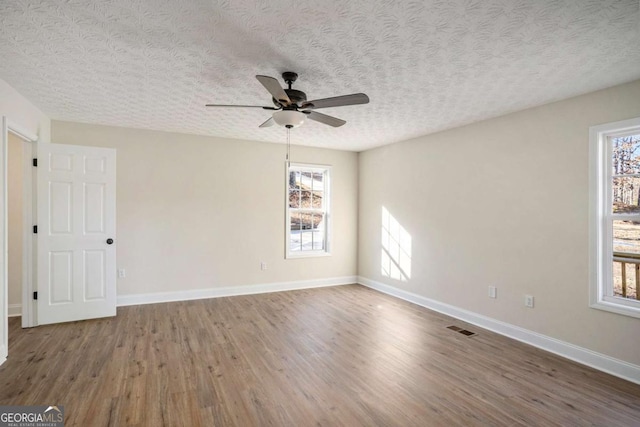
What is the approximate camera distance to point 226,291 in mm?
5266

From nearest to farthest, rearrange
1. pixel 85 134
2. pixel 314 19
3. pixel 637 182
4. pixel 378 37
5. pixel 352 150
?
pixel 314 19 → pixel 378 37 → pixel 637 182 → pixel 85 134 → pixel 352 150

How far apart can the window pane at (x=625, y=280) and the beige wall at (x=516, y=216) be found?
0.24m

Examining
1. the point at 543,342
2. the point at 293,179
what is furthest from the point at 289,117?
the point at 543,342

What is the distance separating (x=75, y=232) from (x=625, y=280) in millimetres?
5845

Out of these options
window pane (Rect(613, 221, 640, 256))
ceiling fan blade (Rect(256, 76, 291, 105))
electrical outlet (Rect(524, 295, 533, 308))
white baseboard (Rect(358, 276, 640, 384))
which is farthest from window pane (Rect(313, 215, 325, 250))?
window pane (Rect(613, 221, 640, 256))

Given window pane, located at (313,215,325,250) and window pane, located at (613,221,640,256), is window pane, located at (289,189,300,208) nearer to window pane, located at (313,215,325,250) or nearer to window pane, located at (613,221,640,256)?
window pane, located at (313,215,325,250)

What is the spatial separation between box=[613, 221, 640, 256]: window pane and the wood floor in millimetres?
1115

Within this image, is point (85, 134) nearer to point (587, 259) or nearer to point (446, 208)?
point (446, 208)

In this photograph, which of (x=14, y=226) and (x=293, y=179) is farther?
(x=293, y=179)

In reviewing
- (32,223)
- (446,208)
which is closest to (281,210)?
(446,208)

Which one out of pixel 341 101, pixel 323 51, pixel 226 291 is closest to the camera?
pixel 323 51

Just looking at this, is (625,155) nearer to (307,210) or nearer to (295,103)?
(295,103)

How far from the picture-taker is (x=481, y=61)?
2504 mm

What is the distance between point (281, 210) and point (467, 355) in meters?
3.56
